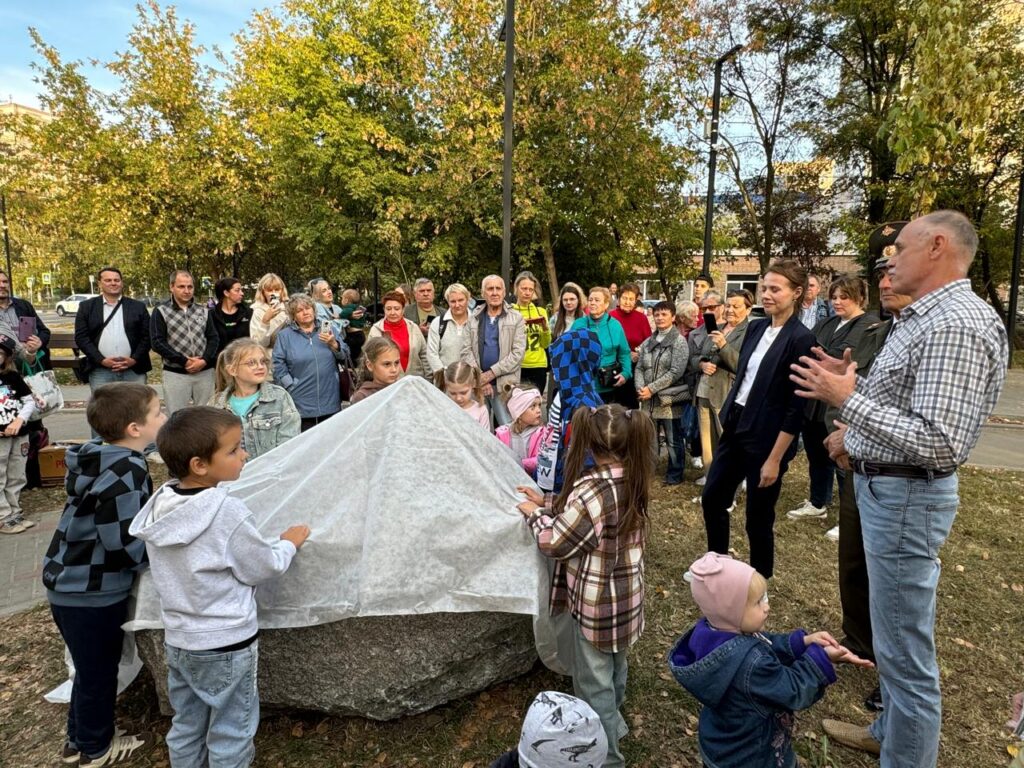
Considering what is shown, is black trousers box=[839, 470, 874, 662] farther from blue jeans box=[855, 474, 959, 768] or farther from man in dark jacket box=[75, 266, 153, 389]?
man in dark jacket box=[75, 266, 153, 389]

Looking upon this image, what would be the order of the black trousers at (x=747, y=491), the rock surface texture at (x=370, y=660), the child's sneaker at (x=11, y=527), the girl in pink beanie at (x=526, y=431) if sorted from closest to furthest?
the rock surface texture at (x=370, y=660)
the black trousers at (x=747, y=491)
the girl in pink beanie at (x=526, y=431)
the child's sneaker at (x=11, y=527)

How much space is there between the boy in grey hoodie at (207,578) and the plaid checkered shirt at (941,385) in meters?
2.18

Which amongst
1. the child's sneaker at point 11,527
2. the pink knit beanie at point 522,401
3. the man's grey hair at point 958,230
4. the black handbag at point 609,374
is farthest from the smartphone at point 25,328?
the man's grey hair at point 958,230

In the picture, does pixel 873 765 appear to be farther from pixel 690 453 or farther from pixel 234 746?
pixel 690 453

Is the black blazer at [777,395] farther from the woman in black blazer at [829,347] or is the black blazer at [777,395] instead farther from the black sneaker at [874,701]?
the black sneaker at [874,701]

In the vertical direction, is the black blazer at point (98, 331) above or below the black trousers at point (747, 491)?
above

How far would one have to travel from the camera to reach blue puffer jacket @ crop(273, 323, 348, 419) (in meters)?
5.19

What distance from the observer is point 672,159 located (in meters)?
17.5

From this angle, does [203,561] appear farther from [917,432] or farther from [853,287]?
[853,287]

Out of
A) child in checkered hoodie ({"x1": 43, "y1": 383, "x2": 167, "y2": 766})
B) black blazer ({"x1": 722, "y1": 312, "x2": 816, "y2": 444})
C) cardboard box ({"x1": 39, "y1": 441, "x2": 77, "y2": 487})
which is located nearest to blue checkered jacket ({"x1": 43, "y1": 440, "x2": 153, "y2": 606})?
child in checkered hoodie ({"x1": 43, "y1": 383, "x2": 167, "y2": 766})

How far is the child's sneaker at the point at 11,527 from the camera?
5.05 m

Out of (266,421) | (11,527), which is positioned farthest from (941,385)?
(11,527)

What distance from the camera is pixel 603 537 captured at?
2418mm

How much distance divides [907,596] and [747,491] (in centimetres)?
150
